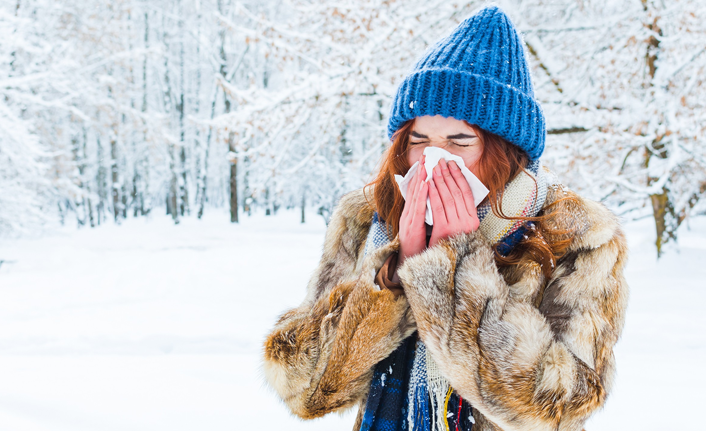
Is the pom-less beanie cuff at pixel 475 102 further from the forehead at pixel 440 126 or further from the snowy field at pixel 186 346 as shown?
the snowy field at pixel 186 346

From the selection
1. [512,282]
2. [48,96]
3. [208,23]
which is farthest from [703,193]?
[208,23]

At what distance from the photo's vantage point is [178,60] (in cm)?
1930

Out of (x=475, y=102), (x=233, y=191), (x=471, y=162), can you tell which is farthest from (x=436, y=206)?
(x=233, y=191)

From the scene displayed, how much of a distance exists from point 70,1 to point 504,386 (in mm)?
14739

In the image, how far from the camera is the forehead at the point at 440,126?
4.24 feet

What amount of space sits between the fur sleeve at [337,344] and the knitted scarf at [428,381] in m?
0.07

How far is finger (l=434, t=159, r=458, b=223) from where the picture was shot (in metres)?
1.19

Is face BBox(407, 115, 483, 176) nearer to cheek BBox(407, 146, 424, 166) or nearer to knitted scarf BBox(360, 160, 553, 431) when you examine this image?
cheek BBox(407, 146, 424, 166)

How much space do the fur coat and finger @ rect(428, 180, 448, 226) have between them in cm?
7

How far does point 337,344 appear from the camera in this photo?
1.21 meters

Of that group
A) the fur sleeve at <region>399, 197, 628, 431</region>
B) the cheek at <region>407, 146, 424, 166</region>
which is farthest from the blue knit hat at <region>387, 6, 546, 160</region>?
the fur sleeve at <region>399, 197, 628, 431</region>

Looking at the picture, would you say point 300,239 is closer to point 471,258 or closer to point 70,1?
point 70,1

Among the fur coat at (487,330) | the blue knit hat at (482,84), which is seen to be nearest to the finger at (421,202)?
the fur coat at (487,330)

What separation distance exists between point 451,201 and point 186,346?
11.7 ft
